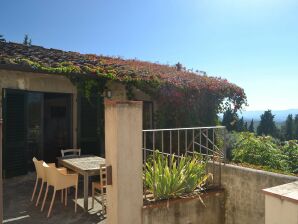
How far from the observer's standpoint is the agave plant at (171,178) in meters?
5.06

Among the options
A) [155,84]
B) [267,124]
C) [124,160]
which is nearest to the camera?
[124,160]

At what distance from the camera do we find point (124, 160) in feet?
14.2

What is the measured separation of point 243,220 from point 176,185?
1.51m

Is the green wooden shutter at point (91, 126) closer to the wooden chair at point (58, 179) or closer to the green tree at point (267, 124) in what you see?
the wooden chair at point (58, 179)

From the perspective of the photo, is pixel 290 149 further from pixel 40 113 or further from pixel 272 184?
pixel 40 113

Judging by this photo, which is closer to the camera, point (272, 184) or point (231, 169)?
point (272, 184)

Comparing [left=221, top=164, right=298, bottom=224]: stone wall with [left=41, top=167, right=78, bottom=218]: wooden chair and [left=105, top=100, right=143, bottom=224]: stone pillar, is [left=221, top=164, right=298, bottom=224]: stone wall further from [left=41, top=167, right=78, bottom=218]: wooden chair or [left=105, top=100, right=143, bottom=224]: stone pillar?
[left=41, top=167, right=78, bottom=218]: wooden chair

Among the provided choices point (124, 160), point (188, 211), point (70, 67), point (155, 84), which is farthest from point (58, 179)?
point (155, 84)

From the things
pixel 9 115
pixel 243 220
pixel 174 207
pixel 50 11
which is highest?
pixel 50 11

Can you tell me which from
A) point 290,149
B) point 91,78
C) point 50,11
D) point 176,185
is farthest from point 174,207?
point 50,11

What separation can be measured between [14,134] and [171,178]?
5114mm

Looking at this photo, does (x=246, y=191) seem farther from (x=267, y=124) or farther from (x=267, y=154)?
(x=267, y=124)

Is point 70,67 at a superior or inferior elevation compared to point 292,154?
superior

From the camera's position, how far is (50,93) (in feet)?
29.6
